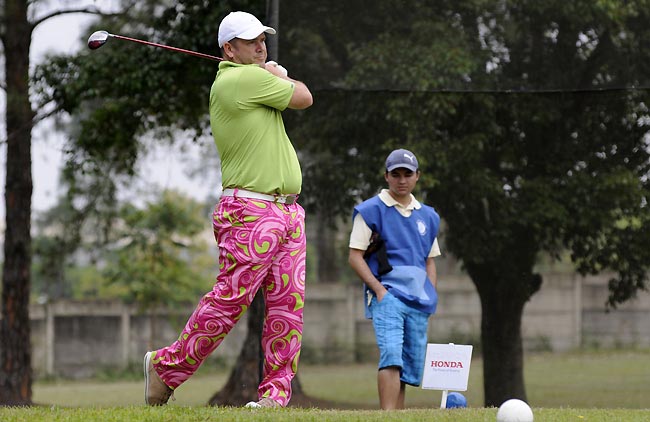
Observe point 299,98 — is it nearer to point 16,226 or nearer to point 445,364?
point 445,364

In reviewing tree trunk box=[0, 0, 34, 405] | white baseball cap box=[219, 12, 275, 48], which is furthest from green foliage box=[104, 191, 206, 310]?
white baseball cap box=[219, 12, 275, 48]

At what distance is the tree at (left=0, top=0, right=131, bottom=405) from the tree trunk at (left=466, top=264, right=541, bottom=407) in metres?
6.17

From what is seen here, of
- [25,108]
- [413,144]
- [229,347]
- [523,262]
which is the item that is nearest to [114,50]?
[25,108]

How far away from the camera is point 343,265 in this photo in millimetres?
8227

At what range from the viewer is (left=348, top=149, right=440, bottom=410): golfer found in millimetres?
5641

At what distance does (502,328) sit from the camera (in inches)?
298

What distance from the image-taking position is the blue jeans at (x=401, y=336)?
5621 mm

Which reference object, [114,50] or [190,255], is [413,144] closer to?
[114,50]

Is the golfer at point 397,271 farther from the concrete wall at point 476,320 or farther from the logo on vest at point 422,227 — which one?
the concrete wall at point 476,320

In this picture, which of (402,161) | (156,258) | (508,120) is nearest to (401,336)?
(402,161)

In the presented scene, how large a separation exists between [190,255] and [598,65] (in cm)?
1945

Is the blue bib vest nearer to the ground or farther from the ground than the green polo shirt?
nearer to the ground

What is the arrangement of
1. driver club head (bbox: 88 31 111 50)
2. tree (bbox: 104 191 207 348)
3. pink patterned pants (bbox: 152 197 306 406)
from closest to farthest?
1. pink patterned pants (bbox: 152 197 306 406)
2. driver club head (bbox: 88 31 111 50)
3. tree (bbox: 104 191 207 348)

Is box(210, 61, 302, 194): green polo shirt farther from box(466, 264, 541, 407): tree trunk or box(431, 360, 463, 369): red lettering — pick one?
box(466, 264, 541, 407): tree trunk
